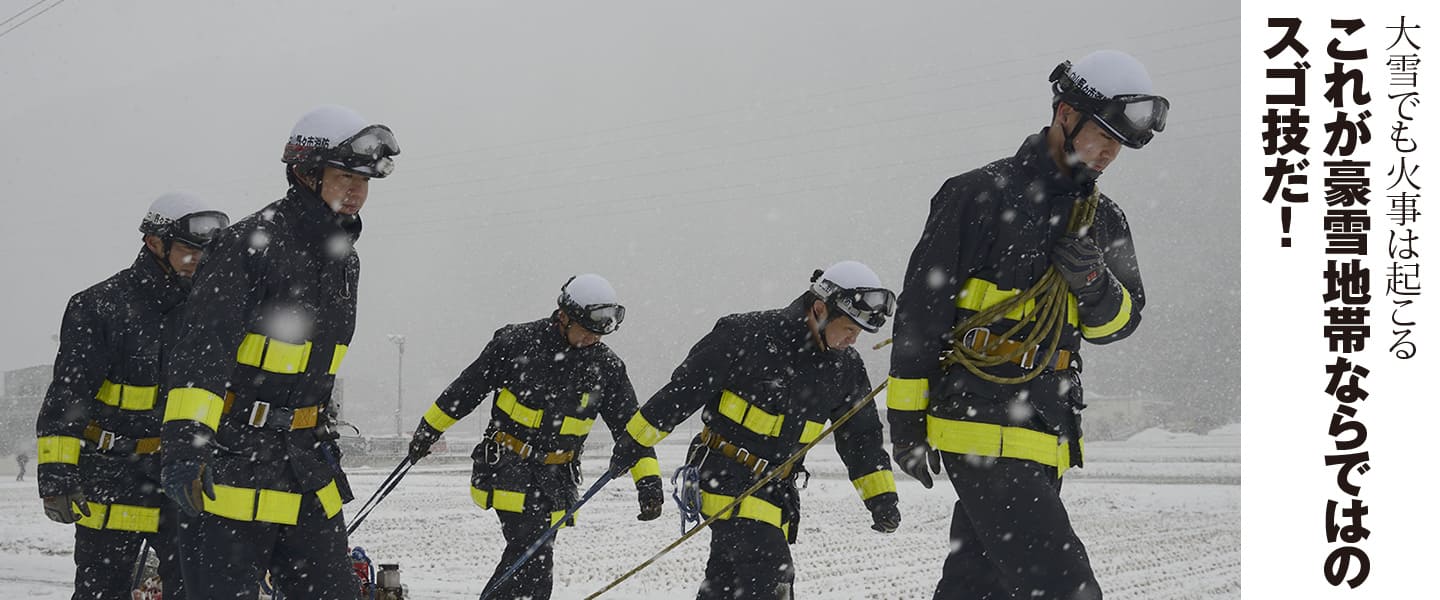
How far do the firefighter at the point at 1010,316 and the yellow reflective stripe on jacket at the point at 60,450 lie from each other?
389cm

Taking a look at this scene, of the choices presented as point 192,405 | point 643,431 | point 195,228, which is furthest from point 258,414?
point 643,431

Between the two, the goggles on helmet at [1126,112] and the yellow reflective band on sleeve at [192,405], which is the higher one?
the goggles on helmet at [1126,112]

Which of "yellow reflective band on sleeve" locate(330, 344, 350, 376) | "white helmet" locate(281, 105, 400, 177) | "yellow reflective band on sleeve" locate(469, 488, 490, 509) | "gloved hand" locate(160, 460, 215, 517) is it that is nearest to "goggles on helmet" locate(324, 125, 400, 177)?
"white helmet" locate(281, 105, 400, 177)

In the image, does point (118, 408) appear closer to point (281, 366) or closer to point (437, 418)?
point (437, 418)

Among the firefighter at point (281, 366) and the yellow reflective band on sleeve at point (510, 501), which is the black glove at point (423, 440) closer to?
the yellow reflective band on sleeve at point (510, 501)

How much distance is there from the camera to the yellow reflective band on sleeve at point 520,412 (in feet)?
22.8

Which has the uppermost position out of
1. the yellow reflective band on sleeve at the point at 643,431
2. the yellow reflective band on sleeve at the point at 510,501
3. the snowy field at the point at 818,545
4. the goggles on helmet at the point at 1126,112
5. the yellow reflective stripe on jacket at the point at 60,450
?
the goggles on helmet at the point at 1126,112

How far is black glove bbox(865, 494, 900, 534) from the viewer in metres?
6.12

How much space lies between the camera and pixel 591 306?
271 inches

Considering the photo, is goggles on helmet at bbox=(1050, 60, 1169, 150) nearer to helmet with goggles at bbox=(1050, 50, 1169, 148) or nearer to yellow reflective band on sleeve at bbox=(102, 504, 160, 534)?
helmet with goggles at bbox=(1050, 50, 1169, 148)

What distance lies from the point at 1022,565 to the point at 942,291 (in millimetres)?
896

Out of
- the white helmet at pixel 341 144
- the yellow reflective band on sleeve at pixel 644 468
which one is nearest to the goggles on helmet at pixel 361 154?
the white helmet at pixel 341 144

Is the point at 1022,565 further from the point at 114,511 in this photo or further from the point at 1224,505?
the point at 1224,505
